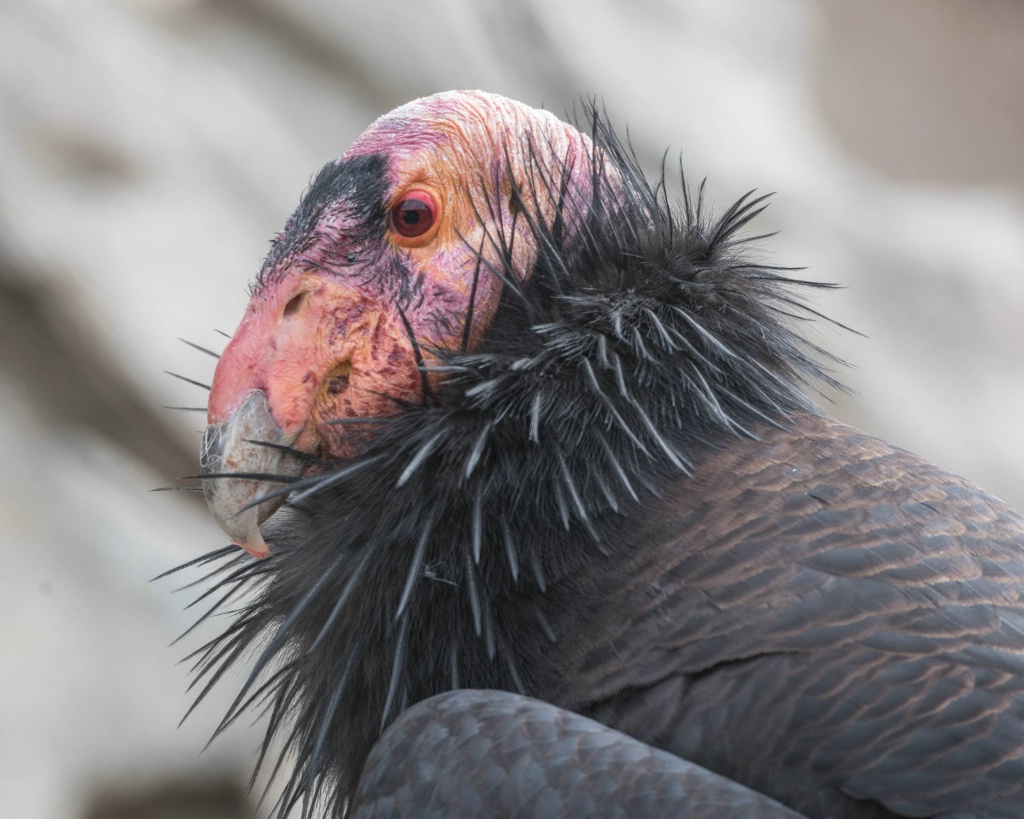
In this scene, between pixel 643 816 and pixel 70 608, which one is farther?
pixel 70 608

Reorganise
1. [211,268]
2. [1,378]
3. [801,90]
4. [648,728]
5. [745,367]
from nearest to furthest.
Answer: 1. [648,728]
2. [745,367]
3. [1,378]
4. [211,268]
5. [801,90]

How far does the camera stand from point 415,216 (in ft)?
6.14

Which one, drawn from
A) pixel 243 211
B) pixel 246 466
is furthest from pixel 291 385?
pixel 243 211

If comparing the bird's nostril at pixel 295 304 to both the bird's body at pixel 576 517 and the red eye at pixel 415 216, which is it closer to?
the bird's body at pixel 576 517

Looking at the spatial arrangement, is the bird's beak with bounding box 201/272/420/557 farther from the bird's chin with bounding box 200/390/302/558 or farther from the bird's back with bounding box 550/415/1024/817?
the bird's back with bounding box 550/415/1024/817

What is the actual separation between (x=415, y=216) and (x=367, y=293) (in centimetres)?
17

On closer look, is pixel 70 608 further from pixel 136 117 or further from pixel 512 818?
pixel 512 818

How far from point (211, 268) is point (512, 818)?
400 cm

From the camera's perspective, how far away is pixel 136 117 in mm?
4961

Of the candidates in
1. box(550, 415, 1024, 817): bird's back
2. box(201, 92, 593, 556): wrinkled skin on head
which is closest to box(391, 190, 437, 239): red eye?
box(201, 92, 593, 556): wrinkled skin on head

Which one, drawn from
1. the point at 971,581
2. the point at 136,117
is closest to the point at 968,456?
the point at 136,117

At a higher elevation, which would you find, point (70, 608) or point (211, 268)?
point (211, 268)

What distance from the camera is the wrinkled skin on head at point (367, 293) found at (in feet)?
5.78

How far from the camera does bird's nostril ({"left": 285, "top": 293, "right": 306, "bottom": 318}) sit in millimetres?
1836
